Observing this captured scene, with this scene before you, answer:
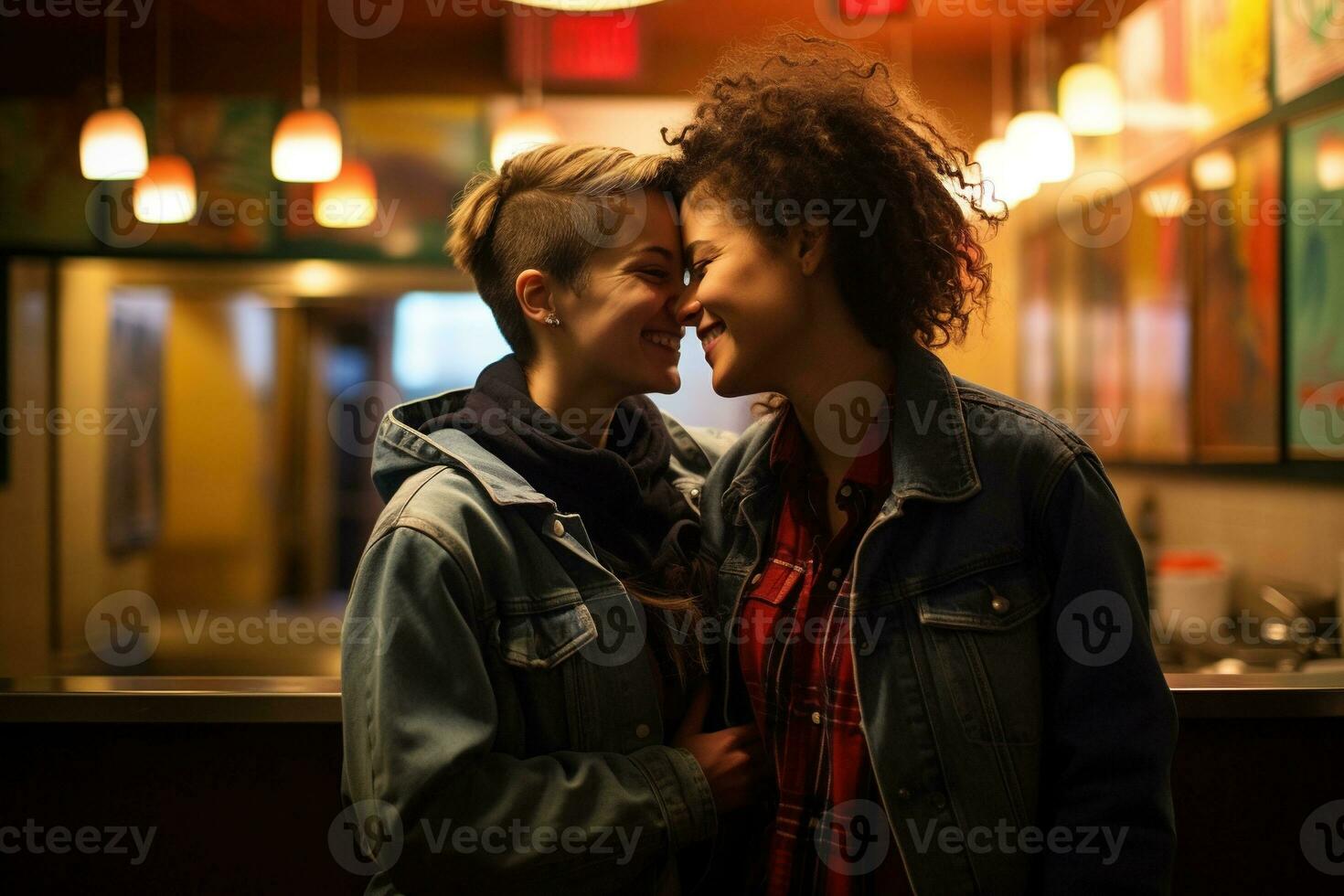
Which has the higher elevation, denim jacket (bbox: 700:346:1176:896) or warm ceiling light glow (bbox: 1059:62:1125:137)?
warm ceiling light glow (bbox: 1059:62:1125:137)

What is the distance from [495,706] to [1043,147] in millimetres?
2705

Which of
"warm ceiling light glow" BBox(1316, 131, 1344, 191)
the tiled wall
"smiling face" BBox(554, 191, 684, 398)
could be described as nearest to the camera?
"smiling face" BBox(554, 191, 684, 398)

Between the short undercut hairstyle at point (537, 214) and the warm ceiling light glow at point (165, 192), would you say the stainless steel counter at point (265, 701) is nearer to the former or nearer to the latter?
the short undercut hairstyle at point (537, 214)

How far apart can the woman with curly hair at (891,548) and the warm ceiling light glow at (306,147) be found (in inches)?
87.1

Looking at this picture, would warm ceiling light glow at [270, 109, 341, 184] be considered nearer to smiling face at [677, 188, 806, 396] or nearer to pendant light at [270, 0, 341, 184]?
pendant light at [270, 0, 341, 184]

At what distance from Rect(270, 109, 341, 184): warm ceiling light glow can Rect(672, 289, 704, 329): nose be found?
7.40ft

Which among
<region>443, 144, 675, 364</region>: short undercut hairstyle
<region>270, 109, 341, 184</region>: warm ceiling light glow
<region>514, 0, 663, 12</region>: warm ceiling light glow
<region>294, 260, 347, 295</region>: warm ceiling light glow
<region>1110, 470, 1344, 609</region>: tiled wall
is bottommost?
<region>1110, 470, 1344, 609</region>: tiled wall

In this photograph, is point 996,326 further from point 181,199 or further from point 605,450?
point 605,450

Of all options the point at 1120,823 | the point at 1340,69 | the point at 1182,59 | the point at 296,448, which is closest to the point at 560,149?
the point at 1120,823

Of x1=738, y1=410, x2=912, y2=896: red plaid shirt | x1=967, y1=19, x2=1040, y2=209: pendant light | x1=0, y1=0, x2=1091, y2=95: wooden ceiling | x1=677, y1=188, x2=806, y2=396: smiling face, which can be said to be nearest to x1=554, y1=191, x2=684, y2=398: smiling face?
x1=677, y1=188, x2=806, y2=396: smiling face

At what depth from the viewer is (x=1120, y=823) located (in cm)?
123

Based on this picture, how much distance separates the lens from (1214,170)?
3.46 meters

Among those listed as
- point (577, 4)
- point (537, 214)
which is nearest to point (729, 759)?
point (537, 214)

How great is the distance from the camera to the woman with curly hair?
4.17 feet
